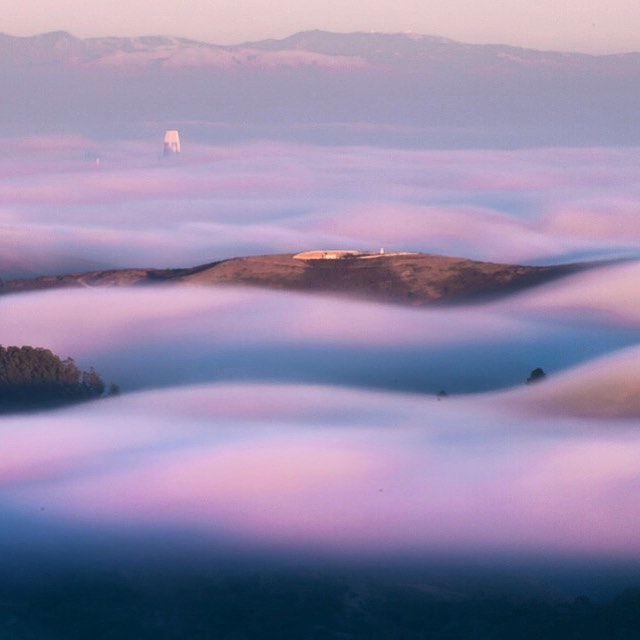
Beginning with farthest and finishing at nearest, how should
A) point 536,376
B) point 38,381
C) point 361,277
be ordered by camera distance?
point 361,277 → point 536,376 → point 38,381

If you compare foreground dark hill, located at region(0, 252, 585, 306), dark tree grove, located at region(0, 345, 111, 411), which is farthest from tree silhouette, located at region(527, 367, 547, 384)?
foreground dark hill, located at region(0, 252, 585, 306)

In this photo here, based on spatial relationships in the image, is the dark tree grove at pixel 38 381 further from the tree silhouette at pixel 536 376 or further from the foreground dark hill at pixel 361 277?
the foreground dark hill at pixel 361 277

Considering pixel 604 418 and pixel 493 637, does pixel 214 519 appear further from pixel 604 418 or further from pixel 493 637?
pixel 604 418

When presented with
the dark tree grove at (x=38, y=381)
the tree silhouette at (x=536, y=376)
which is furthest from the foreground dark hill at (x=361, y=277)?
the dark tree grove at (x=38, y=381)

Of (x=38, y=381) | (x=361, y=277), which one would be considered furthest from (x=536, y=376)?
(x=361, y=277)

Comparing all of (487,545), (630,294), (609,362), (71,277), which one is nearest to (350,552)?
(487,545)

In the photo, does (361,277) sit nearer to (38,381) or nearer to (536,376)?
(536,376)

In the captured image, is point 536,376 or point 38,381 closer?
point 38,381
